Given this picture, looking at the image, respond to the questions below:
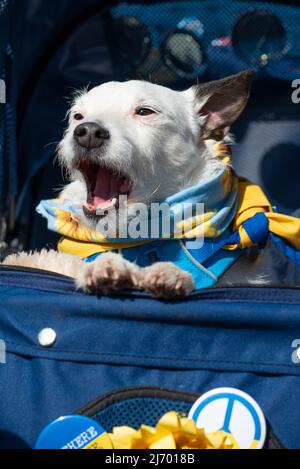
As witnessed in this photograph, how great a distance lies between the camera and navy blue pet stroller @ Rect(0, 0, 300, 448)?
1656 millimetres

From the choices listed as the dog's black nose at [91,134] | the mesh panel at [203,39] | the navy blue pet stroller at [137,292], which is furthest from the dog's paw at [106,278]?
the mesh panel at [203,39]

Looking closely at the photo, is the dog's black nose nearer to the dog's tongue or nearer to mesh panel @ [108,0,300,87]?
the dog's tongue

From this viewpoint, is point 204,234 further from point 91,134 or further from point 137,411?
point 137,411

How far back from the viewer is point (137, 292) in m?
1.71

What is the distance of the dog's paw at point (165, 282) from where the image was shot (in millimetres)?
1688

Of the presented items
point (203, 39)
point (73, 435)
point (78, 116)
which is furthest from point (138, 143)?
point (73, 435)

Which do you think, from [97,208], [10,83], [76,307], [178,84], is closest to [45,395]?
[76,307]

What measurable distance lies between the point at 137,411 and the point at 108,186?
37.5 inches

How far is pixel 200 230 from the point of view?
2221 mm

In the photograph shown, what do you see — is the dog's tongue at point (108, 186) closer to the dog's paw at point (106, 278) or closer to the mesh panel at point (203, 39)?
the dog's paw at point (106, 278)

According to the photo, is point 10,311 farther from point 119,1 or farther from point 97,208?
point 119,1

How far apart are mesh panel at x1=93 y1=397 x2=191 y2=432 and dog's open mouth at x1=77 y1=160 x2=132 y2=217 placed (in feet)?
2.58

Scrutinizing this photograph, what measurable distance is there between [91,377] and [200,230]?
71 centimetres

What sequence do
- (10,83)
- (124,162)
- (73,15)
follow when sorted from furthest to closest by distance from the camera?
(73,15), (10,83), (124,162)
